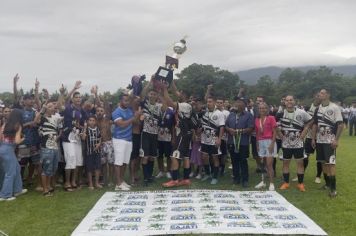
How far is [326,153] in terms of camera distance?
26.6 ft

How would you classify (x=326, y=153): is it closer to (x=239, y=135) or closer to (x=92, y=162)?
(x=239, y=135)

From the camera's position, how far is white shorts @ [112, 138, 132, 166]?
855 centimetres

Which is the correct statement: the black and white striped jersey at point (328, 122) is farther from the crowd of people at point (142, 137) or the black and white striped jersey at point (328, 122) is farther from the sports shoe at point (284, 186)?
the sports shoe at point (284, 186)

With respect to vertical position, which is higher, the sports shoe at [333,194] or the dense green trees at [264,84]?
the dense green trees at [264,84]

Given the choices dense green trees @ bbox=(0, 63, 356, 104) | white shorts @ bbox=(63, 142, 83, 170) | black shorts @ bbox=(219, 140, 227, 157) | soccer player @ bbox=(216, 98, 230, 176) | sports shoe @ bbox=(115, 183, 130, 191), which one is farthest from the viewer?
dense green trees @ bbox=(0, 63, 356, 104)

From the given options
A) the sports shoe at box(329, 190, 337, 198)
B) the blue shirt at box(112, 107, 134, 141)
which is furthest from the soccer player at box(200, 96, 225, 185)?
the sports shoe at box(329, 190, 337, 198)

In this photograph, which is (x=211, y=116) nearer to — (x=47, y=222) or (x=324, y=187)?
(x=324, y=187)

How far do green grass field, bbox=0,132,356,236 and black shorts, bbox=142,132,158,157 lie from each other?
76cm

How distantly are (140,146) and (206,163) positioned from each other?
173 cm

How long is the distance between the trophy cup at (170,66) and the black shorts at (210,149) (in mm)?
1819

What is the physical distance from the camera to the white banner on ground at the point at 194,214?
19.4 feet

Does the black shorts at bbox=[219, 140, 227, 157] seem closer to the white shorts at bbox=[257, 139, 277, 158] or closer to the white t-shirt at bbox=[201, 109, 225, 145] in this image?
the white t-shirt at bbox=[201, 109, 225, 145]

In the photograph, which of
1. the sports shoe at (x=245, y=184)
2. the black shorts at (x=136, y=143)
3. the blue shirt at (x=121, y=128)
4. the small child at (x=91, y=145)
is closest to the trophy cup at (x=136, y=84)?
the blue shirt at (x=121, y=128)

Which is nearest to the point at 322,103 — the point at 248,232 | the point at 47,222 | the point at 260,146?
the point at 260,146
